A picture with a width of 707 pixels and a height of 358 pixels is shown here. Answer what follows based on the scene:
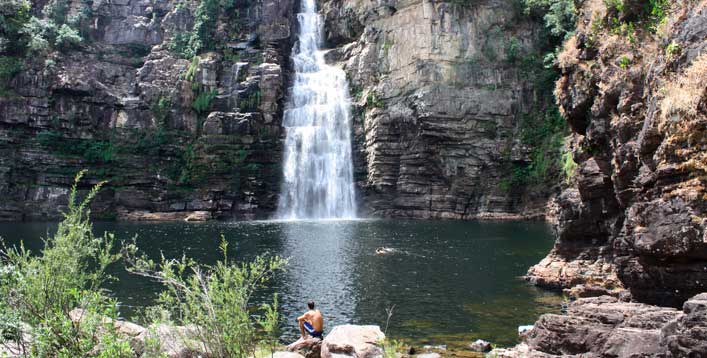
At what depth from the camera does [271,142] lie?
60.5 metres

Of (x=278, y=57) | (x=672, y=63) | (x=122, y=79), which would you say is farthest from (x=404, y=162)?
(x=672, y=63)

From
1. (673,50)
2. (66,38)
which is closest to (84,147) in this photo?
(66,38)

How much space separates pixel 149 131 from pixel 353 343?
5273 centimetres

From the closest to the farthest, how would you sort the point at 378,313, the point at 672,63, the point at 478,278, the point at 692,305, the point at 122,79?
the point at 692,305 < the point at 672,63 < the point at 378,313 < the point at 478,278 < the point at 122,79

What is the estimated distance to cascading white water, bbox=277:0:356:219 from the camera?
5925 centimetres

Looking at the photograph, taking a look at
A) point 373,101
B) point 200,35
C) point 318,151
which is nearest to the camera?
point 318,151

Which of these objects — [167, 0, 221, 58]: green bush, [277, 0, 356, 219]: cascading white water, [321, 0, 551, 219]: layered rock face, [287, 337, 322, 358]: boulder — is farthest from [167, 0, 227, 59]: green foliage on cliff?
[287, 337, 322, 358]: boulder

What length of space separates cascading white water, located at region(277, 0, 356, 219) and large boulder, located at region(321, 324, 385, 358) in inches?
1753

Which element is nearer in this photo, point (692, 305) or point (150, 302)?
point (692, 305)

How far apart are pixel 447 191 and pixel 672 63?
44.5 metres

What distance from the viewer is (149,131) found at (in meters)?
60.4

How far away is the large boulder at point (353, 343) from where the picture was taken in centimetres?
1286

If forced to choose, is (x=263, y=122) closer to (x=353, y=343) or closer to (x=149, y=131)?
(x=149, y=131)

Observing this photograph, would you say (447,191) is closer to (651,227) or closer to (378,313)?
(378,313)
